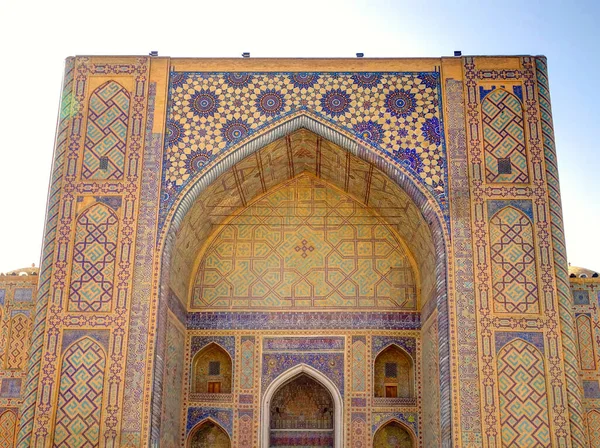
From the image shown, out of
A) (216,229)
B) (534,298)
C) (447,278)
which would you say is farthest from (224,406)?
(534,298)

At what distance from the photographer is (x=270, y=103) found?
32.0ft

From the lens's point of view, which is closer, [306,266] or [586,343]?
[586,343]

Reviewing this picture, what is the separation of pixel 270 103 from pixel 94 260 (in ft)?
9.08

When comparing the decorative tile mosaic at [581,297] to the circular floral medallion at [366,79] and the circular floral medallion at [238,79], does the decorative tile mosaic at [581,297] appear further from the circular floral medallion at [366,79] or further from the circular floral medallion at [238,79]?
the circular floral medallion at [238,79]

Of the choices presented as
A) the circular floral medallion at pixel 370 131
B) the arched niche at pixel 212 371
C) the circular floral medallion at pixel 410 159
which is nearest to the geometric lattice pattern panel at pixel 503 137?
the circular floral medallion at pixel 410 159

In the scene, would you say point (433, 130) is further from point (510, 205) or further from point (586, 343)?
point (586, 343)

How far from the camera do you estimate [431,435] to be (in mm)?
9547

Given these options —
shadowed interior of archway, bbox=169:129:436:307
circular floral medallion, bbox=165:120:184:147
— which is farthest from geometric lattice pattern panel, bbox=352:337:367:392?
circular floral medallion, bbox=165:120:184:147

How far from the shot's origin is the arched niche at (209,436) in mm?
10234

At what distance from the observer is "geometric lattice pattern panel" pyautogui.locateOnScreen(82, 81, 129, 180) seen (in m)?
9.44

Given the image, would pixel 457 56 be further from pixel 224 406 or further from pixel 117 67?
pixel 224 406

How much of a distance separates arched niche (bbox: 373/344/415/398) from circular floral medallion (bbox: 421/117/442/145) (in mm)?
2725

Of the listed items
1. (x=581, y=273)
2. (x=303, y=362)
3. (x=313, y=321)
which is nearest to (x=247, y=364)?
(x=303, y=362)

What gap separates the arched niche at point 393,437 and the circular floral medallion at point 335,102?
155 inches
